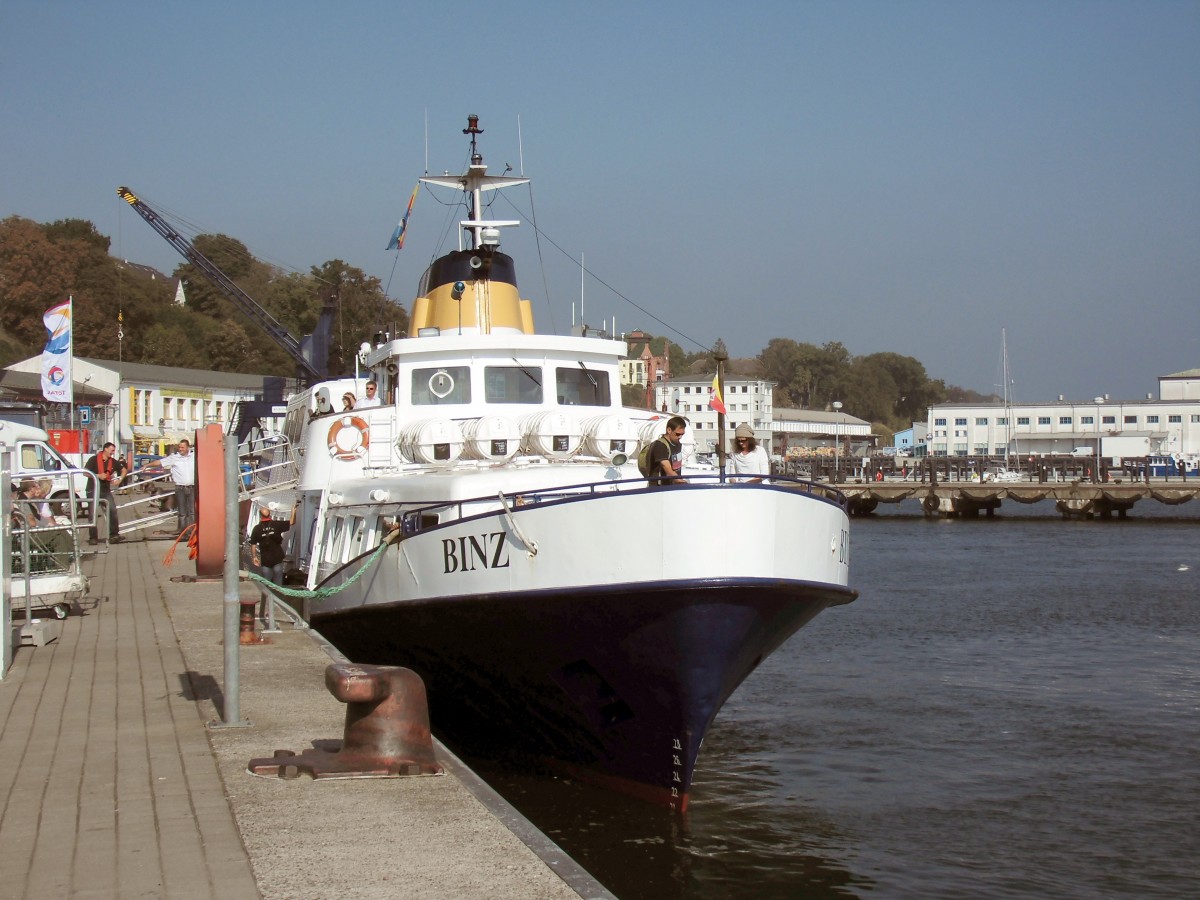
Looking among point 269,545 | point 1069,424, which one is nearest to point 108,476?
point 269,545

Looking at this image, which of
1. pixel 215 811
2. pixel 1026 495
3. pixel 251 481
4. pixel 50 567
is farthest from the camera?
pixel 1026 495

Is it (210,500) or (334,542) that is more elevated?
(210,500)

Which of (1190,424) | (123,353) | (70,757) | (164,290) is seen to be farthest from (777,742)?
(1190,424)

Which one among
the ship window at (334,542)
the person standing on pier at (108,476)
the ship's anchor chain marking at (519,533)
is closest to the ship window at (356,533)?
the ship window at (334,542)

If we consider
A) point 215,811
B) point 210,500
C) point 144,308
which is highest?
point 144,308

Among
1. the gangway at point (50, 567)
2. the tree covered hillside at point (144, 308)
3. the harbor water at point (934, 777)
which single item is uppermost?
the tree covered hillside at point (144, 308)

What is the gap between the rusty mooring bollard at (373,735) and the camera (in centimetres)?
771

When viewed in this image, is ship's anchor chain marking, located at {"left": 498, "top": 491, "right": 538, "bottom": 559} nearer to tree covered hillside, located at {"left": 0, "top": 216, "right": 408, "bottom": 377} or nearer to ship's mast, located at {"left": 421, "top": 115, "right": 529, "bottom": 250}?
ship's mast, located at {"left": 421, "top": 115, "right": 529, "bottom": 250}

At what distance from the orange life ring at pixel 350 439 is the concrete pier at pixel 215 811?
4.56 m

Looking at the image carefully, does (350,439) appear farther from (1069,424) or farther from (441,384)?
(1069,424)

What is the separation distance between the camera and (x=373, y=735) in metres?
7.89

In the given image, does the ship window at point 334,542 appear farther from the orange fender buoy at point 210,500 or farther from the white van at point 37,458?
the white van at point 37,458

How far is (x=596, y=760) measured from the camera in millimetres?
12336

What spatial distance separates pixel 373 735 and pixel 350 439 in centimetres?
806
